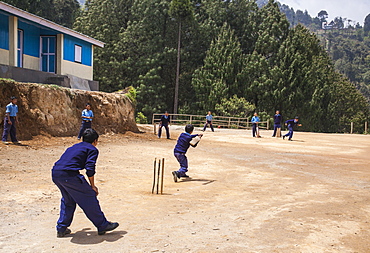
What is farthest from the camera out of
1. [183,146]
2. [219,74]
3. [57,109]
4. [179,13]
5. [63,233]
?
[219,74]

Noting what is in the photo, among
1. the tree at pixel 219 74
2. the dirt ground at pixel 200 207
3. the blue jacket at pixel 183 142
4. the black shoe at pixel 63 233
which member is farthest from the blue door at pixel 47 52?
the tree at pixel 219 74

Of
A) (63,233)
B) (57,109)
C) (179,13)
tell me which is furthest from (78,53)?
(63,233)

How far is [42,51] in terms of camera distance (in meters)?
25.6

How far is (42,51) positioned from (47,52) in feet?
1.10

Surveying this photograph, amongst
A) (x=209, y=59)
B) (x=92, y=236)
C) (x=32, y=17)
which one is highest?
(x=209, y=59)

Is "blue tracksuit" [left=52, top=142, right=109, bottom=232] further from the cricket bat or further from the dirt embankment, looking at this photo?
the dirt embankment

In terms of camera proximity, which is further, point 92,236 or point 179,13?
point 179,13

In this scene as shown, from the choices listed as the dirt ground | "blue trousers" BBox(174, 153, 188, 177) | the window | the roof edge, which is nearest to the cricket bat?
"blue trousers" BBox(174, 153, 188, 177)

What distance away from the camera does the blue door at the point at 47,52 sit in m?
25.5

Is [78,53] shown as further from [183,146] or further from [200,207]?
[200,207]

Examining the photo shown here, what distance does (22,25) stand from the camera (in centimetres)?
2386

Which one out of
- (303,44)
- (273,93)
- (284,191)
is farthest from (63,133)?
(303,44)

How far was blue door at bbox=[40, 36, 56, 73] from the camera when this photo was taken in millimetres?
25516

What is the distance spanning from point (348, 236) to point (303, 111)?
140ft
